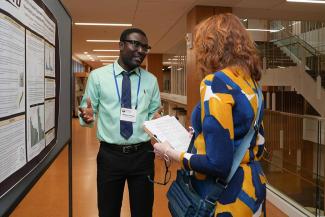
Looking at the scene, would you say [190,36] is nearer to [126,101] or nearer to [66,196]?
[66,196]

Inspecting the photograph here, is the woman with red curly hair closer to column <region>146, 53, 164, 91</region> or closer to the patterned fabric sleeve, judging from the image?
the patterned fabric sleeve

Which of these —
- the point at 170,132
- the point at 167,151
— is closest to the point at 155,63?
the point at 170,132

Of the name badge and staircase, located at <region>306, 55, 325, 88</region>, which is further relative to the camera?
staircase, located at <region>306, 55, 325, 88</region>

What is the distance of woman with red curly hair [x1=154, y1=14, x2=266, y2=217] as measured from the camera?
1.09m

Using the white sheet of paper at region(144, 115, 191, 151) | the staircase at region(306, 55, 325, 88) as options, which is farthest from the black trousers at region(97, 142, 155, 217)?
the staircase at region(306, 55, 325, 88)

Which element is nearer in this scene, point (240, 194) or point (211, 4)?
point (240, 194)

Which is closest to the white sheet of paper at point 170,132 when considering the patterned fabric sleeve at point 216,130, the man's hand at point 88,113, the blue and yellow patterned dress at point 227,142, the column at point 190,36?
the blue and yellow patterned dress at point 227,142

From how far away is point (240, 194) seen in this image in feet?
3.85

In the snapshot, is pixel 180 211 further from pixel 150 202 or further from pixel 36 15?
pixel 36 15

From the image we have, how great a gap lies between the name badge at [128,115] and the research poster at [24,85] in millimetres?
601

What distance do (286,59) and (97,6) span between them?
21.1ft

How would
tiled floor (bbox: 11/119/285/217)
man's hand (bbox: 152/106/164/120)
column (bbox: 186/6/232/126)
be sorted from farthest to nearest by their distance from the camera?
column (bbox: 186/6/232/126) → tiled floor (bbox: 11/119/285/217) → man's hand (bbox: 152/106/164/120)

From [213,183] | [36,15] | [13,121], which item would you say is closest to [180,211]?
[213,183]

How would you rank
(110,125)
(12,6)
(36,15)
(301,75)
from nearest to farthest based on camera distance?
(12,6), (36,15), (110,125), (301,75)
